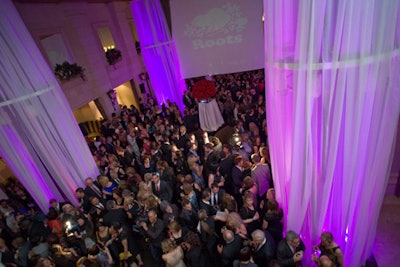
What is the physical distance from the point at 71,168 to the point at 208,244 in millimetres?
3542

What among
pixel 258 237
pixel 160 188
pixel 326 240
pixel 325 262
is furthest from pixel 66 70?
pixel 325 262

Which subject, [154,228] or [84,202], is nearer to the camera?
[154,228]

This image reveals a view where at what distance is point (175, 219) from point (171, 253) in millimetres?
793

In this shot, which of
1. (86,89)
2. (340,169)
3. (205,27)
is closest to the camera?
(340,169)

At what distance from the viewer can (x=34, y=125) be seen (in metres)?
5.20

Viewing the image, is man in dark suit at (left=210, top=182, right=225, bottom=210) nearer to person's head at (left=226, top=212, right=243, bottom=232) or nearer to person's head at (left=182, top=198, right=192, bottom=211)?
person's head at (left=182, top=198, right=192, bottom=211)

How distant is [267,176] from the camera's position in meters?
4.52

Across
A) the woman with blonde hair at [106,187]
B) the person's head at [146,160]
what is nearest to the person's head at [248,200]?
the person's head at [146,160]

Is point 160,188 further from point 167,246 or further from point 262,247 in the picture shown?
point 262,247

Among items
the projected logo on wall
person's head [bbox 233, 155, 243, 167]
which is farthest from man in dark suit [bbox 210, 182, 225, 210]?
the projected logo on wall

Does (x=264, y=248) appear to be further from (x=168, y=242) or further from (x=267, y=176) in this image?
(x=267, y=176)

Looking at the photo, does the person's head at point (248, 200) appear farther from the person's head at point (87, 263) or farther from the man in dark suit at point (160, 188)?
the person's head at point (87, 263)

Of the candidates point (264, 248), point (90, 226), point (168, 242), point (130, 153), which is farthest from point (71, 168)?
point (264, 248)

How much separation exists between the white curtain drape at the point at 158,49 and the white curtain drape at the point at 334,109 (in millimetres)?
7194
